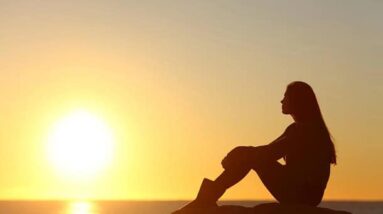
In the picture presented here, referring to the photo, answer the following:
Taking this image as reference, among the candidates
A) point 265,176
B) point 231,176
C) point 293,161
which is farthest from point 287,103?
point 231,176

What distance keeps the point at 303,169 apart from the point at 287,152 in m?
0.37

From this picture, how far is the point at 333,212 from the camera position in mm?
13594

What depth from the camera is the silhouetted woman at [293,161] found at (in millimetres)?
12875

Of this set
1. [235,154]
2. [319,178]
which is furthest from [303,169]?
[235,154]

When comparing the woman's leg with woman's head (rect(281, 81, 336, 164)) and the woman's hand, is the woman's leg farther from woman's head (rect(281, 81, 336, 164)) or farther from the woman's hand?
woman's head (rect(281, 81, 336, 164))

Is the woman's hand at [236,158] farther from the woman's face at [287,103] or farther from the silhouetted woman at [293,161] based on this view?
the woman's face at [287,103]

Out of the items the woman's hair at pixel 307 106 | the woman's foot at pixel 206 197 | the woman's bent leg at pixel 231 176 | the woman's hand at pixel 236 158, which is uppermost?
the woman's hair at pixel 307 106

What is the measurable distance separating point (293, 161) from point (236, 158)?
107 centimetres

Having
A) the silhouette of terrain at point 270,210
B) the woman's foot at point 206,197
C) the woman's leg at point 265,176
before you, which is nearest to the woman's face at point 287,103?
the woman's leg at point 265,176

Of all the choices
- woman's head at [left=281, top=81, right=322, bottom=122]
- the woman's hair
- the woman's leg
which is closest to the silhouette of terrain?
the woman's leg

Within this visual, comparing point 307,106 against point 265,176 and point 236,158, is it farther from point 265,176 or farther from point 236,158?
point 236,158

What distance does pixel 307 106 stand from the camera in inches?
533

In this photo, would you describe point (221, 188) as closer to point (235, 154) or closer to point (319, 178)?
point (235, 154)

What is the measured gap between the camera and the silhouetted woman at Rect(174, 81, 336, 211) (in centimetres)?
1288
